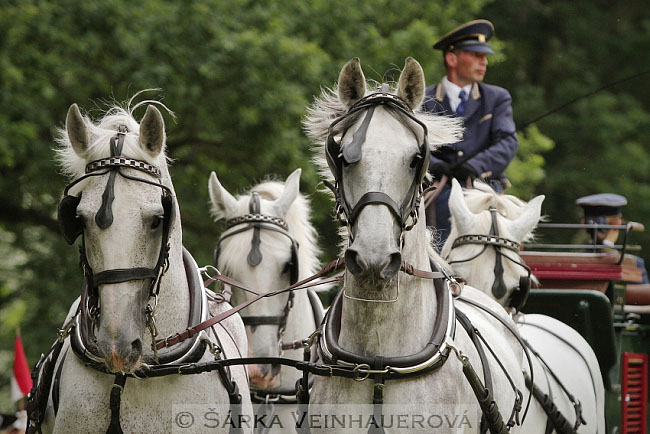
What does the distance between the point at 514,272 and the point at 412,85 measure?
217 centimetres

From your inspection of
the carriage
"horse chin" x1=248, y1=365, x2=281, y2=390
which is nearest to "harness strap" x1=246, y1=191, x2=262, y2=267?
"horse chin" x1=248, y1=365, x2=281, y2=390

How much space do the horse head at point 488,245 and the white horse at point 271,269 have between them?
1.11 meters

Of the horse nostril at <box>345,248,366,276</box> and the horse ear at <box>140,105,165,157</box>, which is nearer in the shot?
the horse nostril at <box>345,248,366,276</box>

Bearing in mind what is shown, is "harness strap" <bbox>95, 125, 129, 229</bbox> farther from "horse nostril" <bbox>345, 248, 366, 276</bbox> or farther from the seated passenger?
the seated passenger

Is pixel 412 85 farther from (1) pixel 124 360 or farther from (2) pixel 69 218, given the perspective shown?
(1) pixel 124 360

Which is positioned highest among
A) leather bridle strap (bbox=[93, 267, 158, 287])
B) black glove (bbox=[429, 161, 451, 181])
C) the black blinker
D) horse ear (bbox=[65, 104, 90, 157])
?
black glove (bbox=[429, 161, 451, 181])

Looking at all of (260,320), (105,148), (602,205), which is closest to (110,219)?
(105,148)

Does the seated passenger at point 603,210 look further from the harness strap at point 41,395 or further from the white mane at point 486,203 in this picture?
the harness strap at point 41,395

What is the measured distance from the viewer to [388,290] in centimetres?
388

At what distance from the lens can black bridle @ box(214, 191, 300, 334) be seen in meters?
6.21

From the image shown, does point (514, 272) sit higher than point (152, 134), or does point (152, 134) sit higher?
point (152, 134)

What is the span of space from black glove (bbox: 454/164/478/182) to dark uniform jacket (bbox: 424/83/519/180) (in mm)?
42

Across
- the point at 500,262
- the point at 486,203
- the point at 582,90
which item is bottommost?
the point at 500,262

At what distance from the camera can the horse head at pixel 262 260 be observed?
20.1 feet
